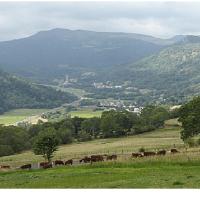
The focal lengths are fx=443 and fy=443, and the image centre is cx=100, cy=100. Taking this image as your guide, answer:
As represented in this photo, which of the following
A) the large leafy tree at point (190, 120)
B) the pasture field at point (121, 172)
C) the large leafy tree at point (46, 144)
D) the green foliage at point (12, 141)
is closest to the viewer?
the pasture field at point (121, 172)

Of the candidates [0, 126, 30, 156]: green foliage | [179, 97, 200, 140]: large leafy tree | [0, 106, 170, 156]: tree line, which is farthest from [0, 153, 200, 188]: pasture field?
[0, 106, 170, 156]: tree line

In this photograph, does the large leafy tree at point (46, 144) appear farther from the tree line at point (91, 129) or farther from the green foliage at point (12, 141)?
the green foliage at point (12, 141)

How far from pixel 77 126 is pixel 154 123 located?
29.0 metres

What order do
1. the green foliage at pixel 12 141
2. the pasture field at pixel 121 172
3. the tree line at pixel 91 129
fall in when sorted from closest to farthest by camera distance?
the pasture field at pixel 121 172, the green foliage at pixel 12 141, the tree line at pixel 91 129

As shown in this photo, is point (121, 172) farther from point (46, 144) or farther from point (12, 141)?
point (12, 141)

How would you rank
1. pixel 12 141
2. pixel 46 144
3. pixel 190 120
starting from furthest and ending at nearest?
pixel 12 141 < pixel 190 120 < pixel 46 144

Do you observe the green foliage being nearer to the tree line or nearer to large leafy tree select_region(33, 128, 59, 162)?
the tree line

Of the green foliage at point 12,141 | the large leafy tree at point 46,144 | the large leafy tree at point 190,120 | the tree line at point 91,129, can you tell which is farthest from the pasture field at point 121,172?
the tree line at point 91,129

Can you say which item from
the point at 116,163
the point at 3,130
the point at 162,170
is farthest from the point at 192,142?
the point at 3,130

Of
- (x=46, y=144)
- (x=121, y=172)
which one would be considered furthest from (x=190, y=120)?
(x=121, y=172)

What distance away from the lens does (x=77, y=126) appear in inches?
6250
